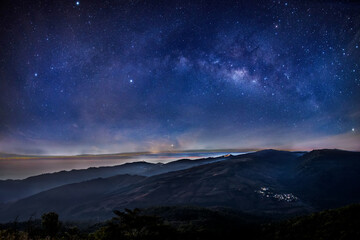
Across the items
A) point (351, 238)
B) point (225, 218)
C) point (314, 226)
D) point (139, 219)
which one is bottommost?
point (225, 218)

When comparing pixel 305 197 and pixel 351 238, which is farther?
pixel 305 197

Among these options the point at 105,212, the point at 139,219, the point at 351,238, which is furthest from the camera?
the point at 105,212

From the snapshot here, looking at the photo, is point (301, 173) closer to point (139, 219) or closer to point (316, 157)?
point (316, 157)

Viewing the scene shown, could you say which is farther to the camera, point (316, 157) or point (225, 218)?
point (316, 157)

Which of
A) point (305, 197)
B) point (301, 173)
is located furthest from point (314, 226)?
point (301, 173)

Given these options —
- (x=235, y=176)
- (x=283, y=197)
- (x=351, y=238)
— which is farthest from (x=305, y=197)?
(x=351, y=238)

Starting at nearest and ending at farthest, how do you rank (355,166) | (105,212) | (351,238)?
(351,238) → (105,212) → (355,166)

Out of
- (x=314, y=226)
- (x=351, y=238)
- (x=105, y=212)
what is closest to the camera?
Answer: (x=351, y=238)

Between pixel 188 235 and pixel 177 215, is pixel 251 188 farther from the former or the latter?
pixel 188 235

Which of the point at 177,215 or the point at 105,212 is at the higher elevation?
the point at 177,215
